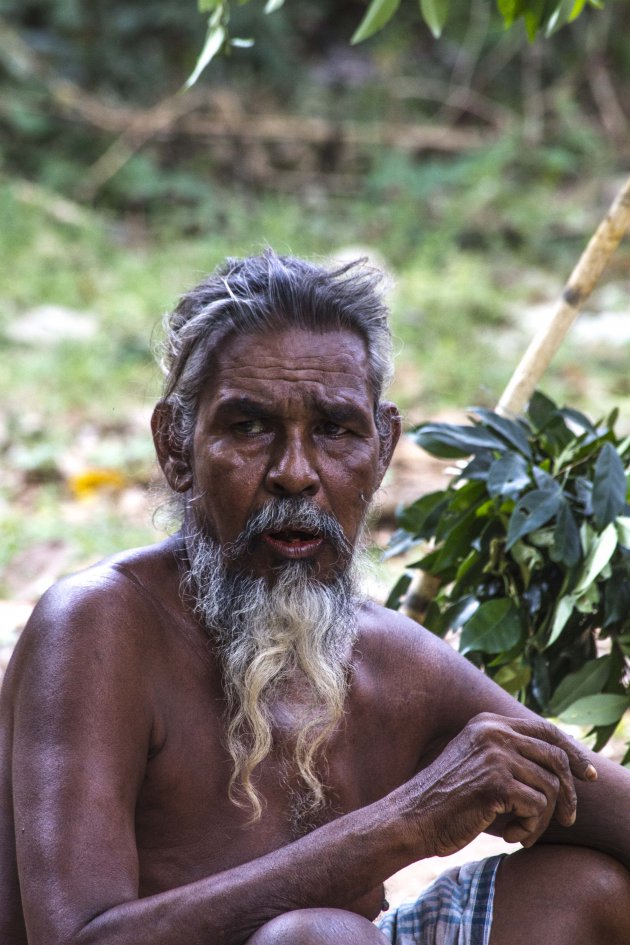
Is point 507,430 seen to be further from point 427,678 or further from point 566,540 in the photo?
point 427,678

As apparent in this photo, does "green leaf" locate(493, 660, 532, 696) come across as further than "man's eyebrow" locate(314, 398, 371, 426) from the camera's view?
Yes

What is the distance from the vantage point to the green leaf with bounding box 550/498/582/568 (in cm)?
313

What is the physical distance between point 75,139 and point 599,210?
4.65 m

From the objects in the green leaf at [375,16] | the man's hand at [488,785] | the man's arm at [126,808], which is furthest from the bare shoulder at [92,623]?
the green leaf at [375,16]

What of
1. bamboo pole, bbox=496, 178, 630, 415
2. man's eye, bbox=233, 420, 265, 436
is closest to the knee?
man's eye, bbox=233, 420, 265, 436

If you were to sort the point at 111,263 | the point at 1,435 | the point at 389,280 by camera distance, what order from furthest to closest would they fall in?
1. the point at 111,263
2. the point at 1,435
3. the point at 389,280

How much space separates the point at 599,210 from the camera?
1057cm

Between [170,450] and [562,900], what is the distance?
1.24 meters

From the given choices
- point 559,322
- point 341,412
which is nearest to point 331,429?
point 341,412

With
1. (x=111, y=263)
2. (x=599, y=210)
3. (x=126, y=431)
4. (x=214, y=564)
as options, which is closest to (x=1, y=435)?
(x=126, y=431)

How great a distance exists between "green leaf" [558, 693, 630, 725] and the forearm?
1.02m

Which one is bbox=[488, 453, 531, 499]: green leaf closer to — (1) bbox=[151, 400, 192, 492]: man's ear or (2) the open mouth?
(2) the open mouth

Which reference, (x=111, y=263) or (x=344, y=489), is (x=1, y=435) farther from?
(x=344, y=489)

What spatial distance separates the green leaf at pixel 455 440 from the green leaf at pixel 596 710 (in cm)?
69
